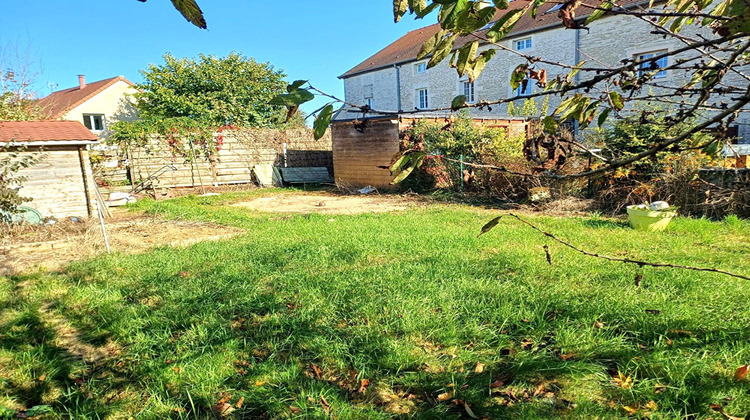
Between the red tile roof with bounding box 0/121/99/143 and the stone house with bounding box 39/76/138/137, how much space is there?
23.6 meters

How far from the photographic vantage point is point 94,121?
30.8 metres

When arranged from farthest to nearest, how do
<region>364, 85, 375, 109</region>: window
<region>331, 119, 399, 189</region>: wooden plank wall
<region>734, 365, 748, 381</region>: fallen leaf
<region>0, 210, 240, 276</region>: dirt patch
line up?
<region>364, 85, 375, 109</region>: window < <region>331, 119, 399, 189</region>: wooden plank wall < <region>0, 210, 240, 276</region>: dirt patch < <region>734, 365, 748, 381</region>: fallen leaf

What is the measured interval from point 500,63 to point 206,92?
53.2 feet

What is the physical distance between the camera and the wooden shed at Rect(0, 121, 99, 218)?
8.16m

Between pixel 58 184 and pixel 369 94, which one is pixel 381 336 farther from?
pixel 369 94

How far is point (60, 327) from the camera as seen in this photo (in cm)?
342

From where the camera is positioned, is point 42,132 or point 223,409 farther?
point 42,132

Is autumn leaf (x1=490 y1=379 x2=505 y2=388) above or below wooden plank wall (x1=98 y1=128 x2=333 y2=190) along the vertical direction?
below

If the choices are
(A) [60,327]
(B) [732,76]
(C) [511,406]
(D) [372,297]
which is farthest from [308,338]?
(B) [732,76]

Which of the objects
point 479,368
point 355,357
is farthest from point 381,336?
point 479,368

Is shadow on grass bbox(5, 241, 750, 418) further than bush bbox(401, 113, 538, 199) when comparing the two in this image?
No

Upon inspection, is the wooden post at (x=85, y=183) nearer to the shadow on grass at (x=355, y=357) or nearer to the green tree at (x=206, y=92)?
the shadow on grass at (x=355, y=357)

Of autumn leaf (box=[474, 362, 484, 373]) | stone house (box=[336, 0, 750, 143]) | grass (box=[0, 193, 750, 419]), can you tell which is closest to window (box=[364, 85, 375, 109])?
stone house (box=[336, 0, 750, 143])

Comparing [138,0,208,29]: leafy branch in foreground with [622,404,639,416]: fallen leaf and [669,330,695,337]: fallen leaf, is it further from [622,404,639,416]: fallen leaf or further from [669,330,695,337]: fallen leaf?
[669,330,695,337]: fallen leaf
